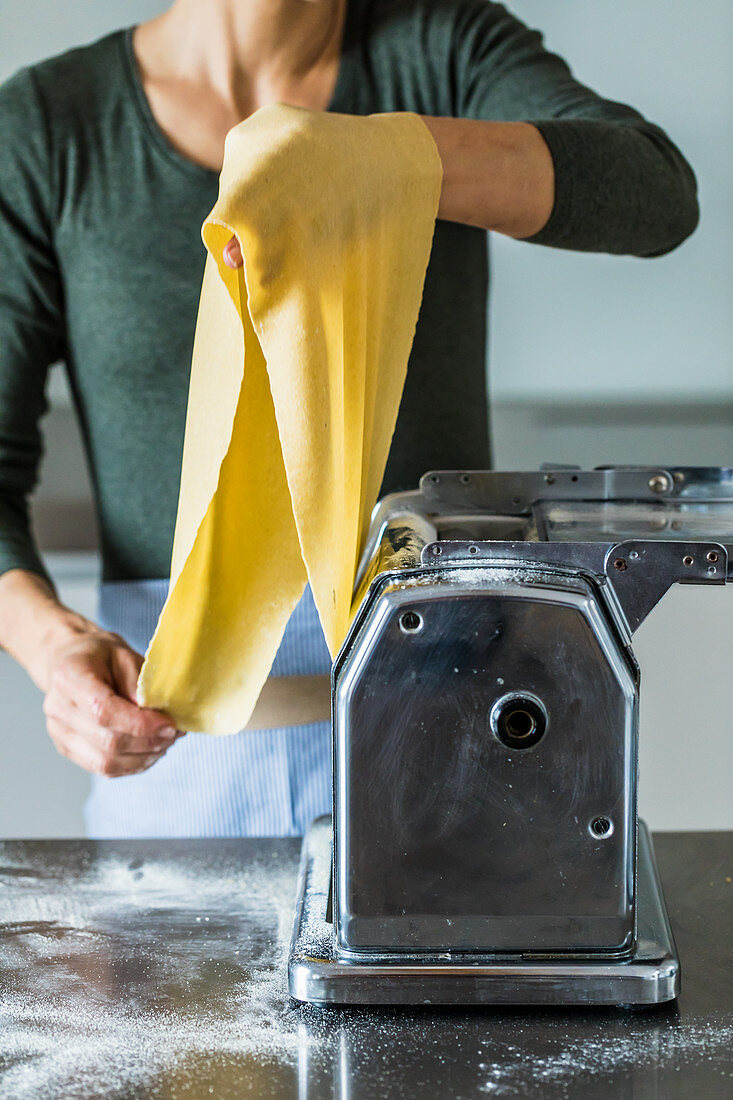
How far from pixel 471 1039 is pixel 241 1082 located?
97mm

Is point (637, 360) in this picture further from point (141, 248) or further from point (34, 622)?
point (34, 622)

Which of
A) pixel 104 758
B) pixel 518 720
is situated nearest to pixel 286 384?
pixel 518 720

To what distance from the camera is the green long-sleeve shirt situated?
868 mm

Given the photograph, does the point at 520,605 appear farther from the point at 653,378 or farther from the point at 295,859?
the point at 653,378

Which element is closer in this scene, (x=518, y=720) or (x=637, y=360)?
(x=518, y=720)

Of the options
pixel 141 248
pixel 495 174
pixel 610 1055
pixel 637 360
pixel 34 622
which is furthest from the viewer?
pixel 637 360

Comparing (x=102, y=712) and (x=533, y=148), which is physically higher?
(x=533, y=148)

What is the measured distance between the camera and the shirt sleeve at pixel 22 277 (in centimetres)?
87

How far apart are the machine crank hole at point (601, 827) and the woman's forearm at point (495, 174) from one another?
1.11ft

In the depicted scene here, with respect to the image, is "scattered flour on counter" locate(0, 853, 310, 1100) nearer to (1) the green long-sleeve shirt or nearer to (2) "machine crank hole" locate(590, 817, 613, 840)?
(2) "machine crank hole" locate(590, 817, 613, 840)

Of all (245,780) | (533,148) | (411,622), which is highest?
(533,148)

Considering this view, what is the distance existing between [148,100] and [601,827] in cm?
72

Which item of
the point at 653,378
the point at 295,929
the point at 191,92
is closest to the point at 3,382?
the point at 191,92

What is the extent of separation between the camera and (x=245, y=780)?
34.0 inches
